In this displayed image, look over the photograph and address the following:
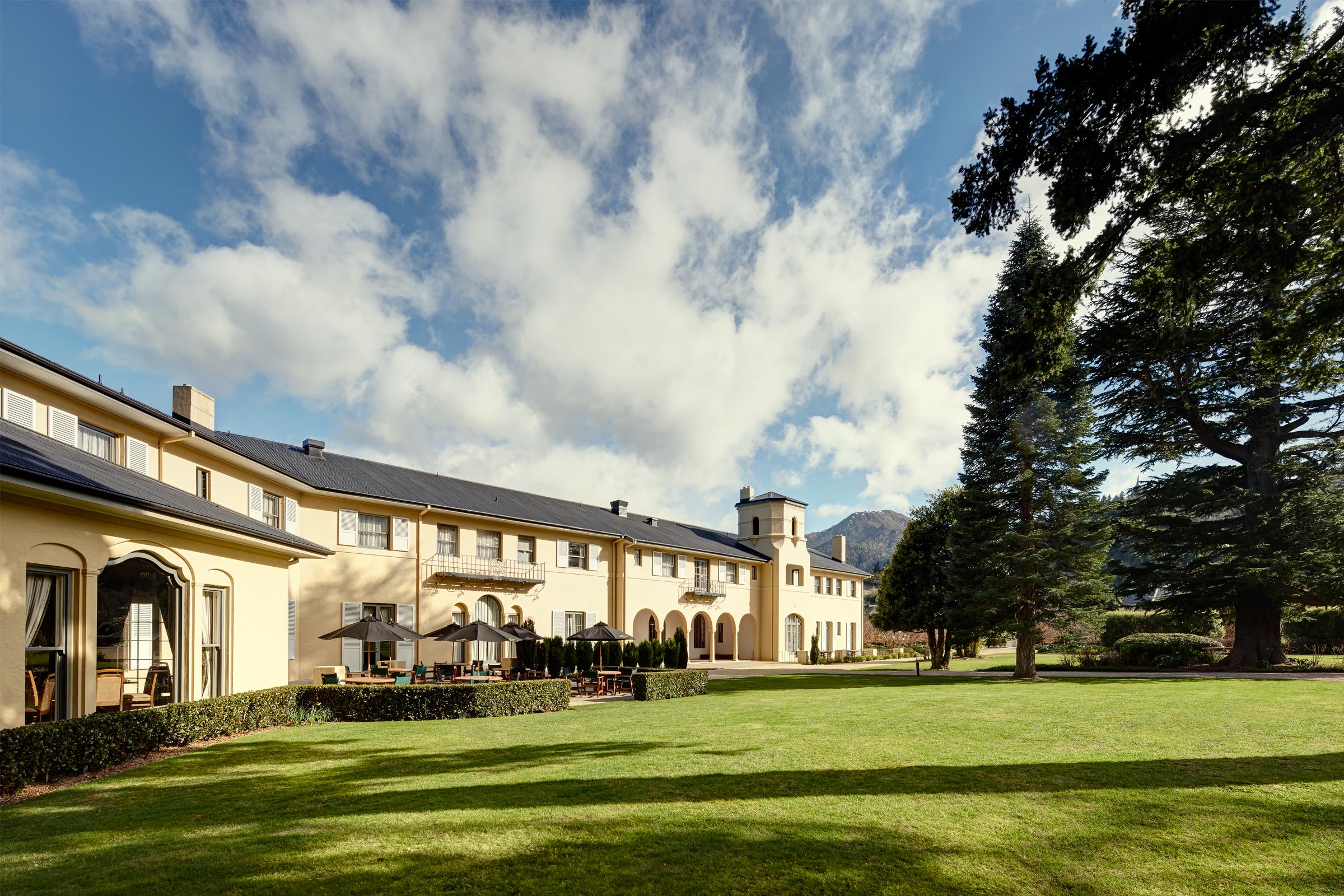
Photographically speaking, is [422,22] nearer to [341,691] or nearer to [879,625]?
[341,691]

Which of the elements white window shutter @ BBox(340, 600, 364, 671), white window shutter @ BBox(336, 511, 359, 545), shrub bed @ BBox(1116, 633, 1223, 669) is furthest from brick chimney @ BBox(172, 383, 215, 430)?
shrub bed @ BBox(1116, 633, 1223, 669)

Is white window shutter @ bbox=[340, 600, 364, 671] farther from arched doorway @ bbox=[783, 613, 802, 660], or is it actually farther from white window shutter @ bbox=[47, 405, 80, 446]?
arched doorway @ bbox=[783, 613, 802, 660]

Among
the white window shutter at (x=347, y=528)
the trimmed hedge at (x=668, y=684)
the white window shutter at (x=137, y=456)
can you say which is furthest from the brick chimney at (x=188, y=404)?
the trimmed hedge at (x=668, y=684)

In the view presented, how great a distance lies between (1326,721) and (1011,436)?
51.8 feet

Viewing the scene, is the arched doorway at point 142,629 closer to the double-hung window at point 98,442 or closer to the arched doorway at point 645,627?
the double-hung window at point 98,442

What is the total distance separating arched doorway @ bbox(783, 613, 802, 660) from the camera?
45.7m

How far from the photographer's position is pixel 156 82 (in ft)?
46.4

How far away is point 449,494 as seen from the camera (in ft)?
102

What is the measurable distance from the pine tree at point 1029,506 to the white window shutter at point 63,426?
1066 inches

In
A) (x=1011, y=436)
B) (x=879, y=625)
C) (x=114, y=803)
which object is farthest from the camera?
(x=879, y=625)

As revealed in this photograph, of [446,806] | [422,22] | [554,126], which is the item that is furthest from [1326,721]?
[422,22]

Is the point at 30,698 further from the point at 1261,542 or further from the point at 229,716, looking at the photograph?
the point at 1261,542

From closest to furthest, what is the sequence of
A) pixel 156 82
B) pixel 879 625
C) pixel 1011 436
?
pixel 156 82 → pixel 1011 436 → pixel 879 625

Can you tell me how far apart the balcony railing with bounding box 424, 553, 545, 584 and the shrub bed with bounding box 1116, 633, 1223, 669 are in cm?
2604
